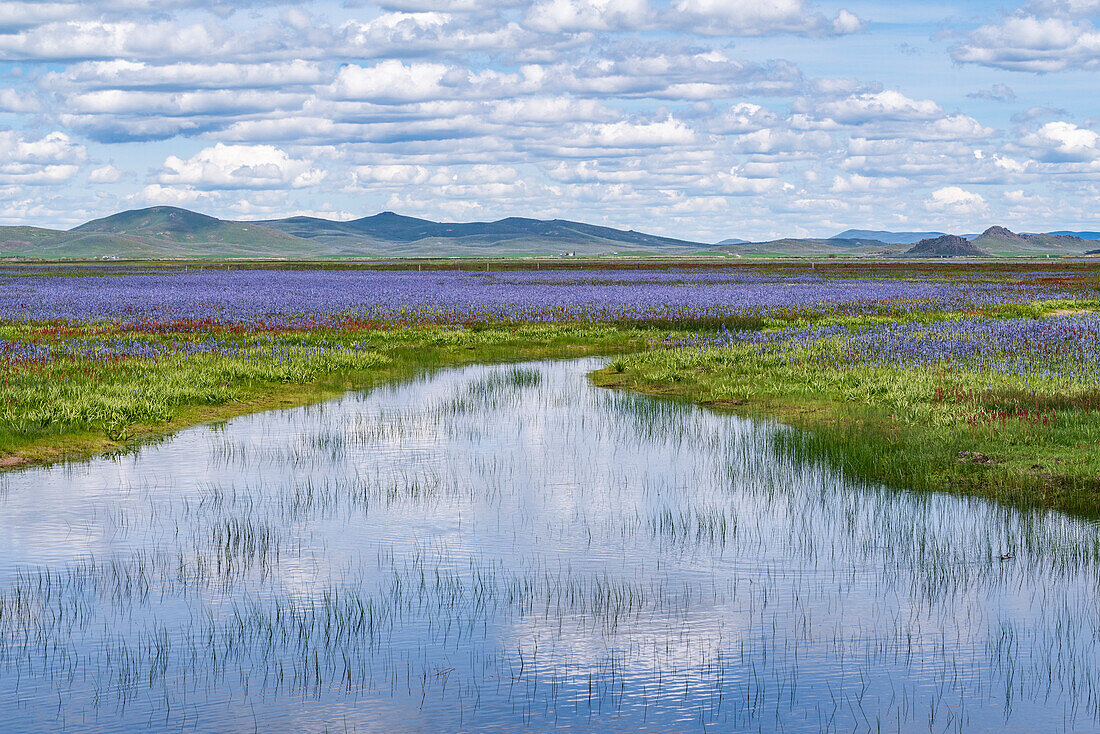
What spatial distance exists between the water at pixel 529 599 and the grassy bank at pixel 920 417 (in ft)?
3.32

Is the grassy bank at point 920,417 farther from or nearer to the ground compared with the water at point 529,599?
farther from the ground

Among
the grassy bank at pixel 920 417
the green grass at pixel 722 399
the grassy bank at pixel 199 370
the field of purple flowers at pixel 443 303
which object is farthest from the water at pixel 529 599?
the field of purple flowers at pixel 443 303

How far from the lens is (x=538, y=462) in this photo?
1662 cm

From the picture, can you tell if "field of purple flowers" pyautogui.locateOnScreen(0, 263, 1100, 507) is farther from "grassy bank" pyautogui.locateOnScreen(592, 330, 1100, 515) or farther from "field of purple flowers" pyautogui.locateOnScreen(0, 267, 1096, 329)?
"field of purple flowers" pyautogui.locateOnScreen(0, 267, 1096, 329)

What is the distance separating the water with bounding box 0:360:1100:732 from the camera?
24.9 feet

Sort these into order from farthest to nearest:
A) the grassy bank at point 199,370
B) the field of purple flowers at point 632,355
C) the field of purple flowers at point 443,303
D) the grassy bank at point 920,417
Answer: the field of purple flowers at point 443,303
the grassy bank at point 199,370
the field of purple flowers at point 632,355
the grassy bank at point 920,417

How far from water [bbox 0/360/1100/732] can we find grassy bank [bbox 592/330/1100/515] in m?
1.01

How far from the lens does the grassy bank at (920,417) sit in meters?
14.6

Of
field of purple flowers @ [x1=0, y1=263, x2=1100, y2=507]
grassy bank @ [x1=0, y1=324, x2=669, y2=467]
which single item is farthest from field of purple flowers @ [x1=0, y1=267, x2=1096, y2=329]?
grassy bank @ [x1=0, y1=324, x2=669, y2=467]

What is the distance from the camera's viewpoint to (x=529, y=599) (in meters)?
9.84

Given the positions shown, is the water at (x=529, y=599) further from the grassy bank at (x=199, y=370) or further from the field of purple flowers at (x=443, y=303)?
the field of purple flowers at (x=443, y=303)

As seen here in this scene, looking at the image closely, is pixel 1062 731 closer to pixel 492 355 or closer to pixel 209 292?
pixel 492 355

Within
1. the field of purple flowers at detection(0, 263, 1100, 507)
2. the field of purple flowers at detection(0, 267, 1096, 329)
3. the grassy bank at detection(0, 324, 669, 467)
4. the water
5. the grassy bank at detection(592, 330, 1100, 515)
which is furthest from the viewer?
the field of purple flowers at detection(0, 267, 1096, 329)

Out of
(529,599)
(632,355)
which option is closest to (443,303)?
(632,355)
